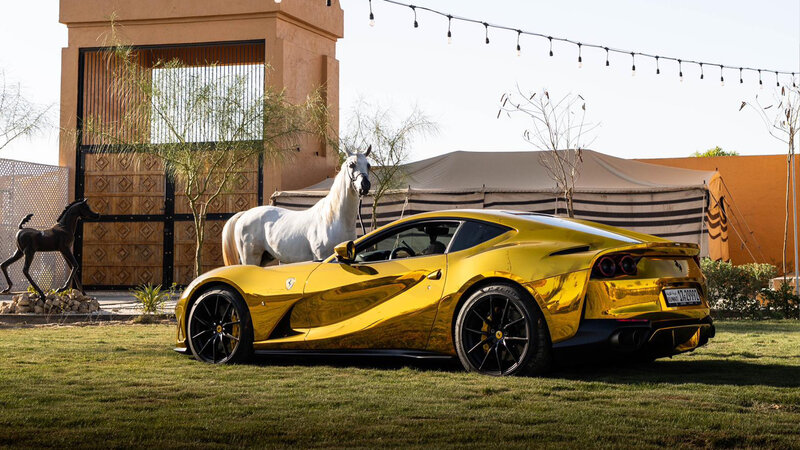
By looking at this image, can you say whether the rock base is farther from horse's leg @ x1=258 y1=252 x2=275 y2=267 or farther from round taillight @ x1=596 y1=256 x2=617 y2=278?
round taillight @ x1=596 y1=256 x2=617 y2=278

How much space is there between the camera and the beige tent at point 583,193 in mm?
18516

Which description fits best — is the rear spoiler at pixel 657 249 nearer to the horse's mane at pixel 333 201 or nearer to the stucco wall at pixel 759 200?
the horse's mane at pixel 333 201

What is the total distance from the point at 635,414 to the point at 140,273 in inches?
772

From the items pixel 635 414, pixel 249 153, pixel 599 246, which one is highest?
pixel 249 153

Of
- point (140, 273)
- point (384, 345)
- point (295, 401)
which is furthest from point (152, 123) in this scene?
point (295, 401)

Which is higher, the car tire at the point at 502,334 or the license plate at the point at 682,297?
the license plate at the point at 682,297

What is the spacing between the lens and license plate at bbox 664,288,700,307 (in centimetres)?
599

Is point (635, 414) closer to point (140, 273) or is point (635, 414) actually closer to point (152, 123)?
point (152, 123)

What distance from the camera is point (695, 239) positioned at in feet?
60.5

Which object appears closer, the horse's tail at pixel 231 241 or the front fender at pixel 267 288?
the front fender at pixel 267 288

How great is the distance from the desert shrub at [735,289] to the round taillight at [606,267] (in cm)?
768

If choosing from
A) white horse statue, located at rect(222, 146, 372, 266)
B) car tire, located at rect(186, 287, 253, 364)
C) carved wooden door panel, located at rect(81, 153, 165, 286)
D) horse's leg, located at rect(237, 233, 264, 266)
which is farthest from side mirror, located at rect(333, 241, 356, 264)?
carved wooden door panel, located at rect(81, 153, 165, 286)

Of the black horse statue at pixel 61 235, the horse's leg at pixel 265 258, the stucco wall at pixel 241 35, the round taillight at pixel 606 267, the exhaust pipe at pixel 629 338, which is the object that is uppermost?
the stucco wall at pixel 241 35

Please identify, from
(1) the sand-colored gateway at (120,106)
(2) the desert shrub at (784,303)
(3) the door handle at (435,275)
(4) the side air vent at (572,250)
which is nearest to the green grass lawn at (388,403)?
(3) the door handle at (435,275)
